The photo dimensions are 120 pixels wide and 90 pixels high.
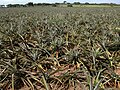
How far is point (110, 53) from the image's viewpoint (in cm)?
557

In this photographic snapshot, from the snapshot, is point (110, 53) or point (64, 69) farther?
point (110, 53)

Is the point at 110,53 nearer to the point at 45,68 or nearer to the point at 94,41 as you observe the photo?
the point at 94,41

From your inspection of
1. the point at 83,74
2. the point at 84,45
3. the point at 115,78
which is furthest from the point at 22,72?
the point at 84,45

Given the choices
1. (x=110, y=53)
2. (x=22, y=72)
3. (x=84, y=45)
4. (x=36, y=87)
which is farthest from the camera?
(x=84, y=45)

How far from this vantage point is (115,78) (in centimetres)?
412

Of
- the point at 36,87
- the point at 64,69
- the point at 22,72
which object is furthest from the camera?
the point at 64,69

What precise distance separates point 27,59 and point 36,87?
3.29 feet

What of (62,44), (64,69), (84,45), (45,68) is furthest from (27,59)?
(84,45)

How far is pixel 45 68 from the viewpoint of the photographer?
4820 millimetres

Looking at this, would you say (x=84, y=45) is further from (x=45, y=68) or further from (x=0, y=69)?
(x=0, y=69)

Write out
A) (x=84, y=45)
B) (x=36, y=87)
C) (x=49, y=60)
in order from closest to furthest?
(x=36, y=87)
(x=49, y=60)
(x=84, y=45)

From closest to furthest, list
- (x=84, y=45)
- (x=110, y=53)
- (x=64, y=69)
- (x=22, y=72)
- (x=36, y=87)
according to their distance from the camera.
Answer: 1. (x=36, y=87)
2. (x=22, y=72)
3. (x=64, y=69)
4. (x=110, y=53)
5. (x=84, y=45)

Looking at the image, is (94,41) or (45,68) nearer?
(45,68)

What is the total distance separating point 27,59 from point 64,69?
2.87 ft
